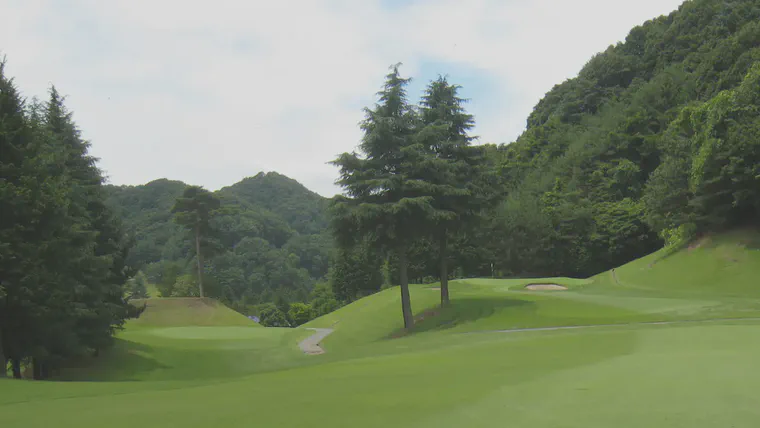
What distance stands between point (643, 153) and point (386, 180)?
2401 inches

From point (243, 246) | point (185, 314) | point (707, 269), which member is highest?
point (243, 246)

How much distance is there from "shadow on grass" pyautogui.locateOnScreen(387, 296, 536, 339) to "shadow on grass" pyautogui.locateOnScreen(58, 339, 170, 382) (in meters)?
12.6

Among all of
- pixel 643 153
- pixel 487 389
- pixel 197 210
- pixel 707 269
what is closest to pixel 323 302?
pixel 197 210

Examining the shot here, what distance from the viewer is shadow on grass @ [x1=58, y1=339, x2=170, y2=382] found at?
22516 millimetres

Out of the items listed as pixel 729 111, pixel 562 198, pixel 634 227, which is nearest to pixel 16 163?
pixel 729 111

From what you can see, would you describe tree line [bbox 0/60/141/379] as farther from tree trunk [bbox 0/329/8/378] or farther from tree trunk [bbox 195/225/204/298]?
tree trunk [bbox 195/225/204/298]

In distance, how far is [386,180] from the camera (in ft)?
85.2

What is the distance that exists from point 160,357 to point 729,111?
130ft

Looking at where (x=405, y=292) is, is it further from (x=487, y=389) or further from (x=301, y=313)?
(x=301, y=313)

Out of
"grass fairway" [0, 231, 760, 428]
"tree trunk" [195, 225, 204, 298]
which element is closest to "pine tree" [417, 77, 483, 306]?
"grass fairway" [0, 231, 760, 428]

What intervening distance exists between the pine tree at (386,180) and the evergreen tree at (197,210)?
54.8 meters

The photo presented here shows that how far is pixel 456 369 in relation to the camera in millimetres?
10586

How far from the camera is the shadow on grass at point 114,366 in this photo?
22.5 meters

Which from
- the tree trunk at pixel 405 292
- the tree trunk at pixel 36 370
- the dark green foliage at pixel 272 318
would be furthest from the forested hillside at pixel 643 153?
the dark green foliage at pixel 272 318
